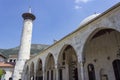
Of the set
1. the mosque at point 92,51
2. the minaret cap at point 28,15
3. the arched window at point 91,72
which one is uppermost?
the minaret cap at point 28,15

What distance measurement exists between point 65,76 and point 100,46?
18.7ft

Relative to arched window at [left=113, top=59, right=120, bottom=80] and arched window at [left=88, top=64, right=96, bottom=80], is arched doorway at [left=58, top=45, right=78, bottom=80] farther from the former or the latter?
arched window at [left=113, top=59, right=120, bottom=80]

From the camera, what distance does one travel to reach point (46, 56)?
15.8 meters

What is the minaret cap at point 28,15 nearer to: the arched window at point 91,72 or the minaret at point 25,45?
the minaret at point 25,45

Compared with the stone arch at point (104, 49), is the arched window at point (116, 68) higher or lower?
lower

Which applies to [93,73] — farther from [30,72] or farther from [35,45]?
[35,45]

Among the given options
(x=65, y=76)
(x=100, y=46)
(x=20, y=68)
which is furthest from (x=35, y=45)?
(x=100, y=46)

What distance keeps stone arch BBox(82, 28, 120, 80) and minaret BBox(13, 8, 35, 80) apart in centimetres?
1457

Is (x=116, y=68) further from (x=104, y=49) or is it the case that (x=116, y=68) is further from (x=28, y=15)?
(x=28, y=15)

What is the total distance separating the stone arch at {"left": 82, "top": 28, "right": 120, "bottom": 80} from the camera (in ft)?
38.2

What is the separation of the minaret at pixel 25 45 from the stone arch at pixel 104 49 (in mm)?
14573

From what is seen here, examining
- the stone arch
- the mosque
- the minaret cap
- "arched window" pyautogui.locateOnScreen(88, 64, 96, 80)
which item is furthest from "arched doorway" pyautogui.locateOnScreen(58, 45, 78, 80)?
the minaret cap

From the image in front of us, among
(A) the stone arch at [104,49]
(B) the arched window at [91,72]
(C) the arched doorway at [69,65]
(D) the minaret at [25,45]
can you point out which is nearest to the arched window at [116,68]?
(A) the stone arch at [104,49]

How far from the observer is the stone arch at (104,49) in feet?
38.2
